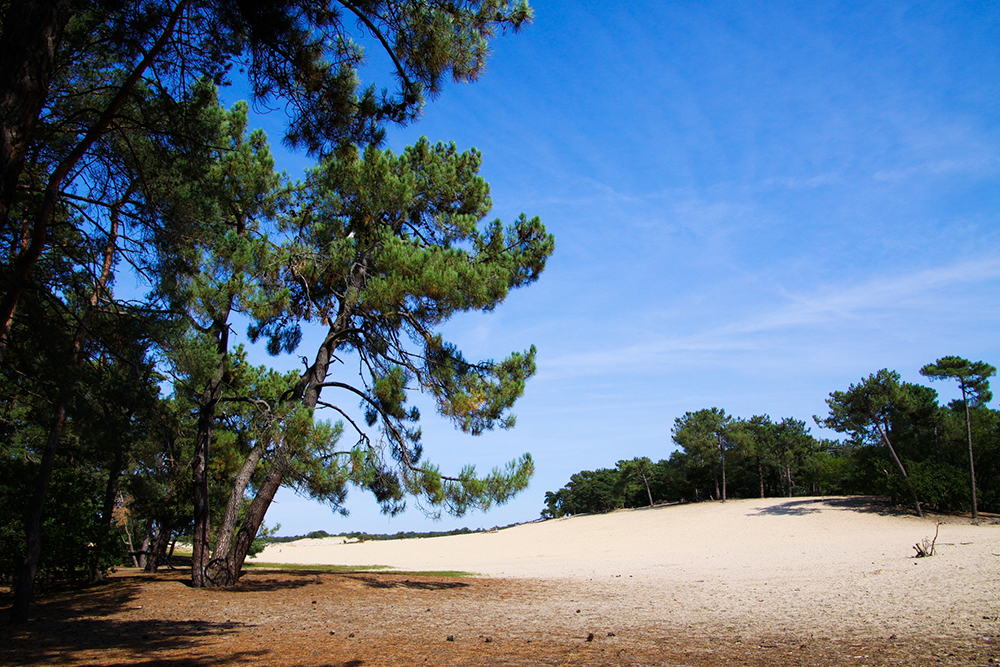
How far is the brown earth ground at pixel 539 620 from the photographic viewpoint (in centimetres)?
507

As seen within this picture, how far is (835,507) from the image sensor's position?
34.2 metres

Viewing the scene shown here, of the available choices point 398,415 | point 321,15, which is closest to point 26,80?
point 321,15

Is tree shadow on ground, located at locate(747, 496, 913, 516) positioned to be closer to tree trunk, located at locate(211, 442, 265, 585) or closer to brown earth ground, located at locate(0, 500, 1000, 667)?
brown earth ground, located at locate(0, 500, 1000, 667)

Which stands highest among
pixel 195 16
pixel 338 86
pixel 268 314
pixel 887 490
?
pixel 195 16

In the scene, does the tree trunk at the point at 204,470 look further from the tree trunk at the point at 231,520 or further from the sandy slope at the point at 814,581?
the sandy slope at the point at 814,581

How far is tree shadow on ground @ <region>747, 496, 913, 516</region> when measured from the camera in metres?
31.7

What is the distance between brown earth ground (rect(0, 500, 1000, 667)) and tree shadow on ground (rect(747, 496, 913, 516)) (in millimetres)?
20487

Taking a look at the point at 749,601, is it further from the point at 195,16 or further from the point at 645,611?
the point at 195,16

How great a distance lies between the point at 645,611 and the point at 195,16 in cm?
944

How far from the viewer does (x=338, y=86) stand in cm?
650

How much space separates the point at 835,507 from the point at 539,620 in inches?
1339

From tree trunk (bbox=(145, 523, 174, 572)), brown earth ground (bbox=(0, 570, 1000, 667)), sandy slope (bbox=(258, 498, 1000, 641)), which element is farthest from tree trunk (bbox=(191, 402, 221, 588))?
tree trunk (bbox=(145, 523, 174, 572))

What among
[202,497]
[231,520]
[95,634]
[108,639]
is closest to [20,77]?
[108,639]

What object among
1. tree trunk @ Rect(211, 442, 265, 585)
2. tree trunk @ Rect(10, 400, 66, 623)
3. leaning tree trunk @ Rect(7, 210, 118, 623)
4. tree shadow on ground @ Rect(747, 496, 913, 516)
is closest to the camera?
leaning tree trunk @ Rect(7, 210, 118, 623)
